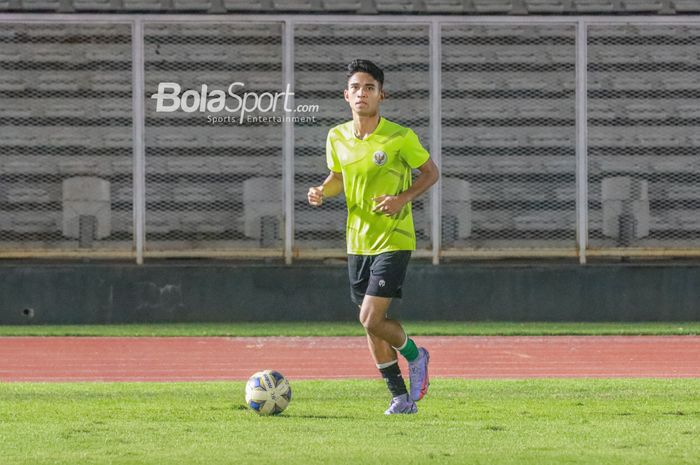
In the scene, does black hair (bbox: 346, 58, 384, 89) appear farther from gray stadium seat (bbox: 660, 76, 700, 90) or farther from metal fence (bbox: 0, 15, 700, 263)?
gray stadium seat (bbox: 660, 76, 700, 90)

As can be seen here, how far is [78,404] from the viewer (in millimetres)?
9984

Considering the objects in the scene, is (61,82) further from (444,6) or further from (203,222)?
(444,6)

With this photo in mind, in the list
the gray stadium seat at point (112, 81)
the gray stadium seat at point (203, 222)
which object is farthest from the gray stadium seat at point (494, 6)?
the gray stadium seat at point (112, 81)

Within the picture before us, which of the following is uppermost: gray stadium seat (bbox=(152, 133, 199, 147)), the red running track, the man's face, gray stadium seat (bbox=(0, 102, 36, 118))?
gray stadium seat (bbox=(0, 102, 36, 118))

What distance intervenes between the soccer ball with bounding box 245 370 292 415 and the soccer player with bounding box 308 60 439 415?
651 millimetres

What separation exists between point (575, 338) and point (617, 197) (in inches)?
146

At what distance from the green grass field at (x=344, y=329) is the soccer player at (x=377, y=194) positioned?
808 centimetres

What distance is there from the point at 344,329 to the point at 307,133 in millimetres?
3176

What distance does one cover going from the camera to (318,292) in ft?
62.8

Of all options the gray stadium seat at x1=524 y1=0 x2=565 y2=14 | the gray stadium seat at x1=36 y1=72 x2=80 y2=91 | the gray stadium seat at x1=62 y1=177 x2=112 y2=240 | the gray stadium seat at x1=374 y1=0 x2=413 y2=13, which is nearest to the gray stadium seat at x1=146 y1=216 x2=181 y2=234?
the gray stadium seat at x1=62 y1=177 x2=112 y2=240

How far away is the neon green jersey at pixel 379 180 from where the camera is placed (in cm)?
911

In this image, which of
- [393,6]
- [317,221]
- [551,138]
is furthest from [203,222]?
[551,138]

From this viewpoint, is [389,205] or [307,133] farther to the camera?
[307,133]

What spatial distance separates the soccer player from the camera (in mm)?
9086
